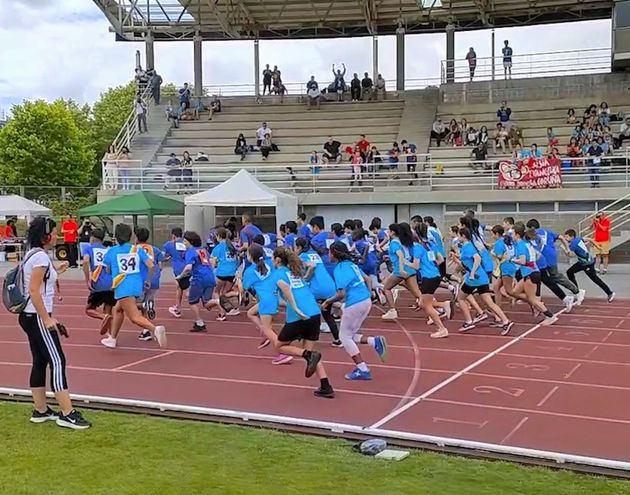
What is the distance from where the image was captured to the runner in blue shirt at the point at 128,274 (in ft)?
34.5

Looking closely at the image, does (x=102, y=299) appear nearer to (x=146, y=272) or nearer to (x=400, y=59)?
(x=146, y=272)

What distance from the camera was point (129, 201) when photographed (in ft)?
78.3

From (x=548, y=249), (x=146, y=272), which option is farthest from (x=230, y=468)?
(x=548, y=249)

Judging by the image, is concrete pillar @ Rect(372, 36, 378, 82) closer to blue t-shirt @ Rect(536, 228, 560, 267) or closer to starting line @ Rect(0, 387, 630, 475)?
blue t-shirt @ Rect(536, 228, 560, 267)

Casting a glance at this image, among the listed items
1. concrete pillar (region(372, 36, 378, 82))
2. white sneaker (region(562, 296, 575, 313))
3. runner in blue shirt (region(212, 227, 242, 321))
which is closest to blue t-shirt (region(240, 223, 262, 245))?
runner in blue shirt (region(212, 227, 242, 321))

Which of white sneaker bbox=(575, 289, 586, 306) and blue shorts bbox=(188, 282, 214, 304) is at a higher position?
blue shorts bbox=(188, 282, 214, 304)

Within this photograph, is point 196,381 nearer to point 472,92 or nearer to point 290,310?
point 290,310

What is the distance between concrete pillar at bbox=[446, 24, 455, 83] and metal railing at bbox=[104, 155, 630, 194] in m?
8.97

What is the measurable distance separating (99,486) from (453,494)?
234cm

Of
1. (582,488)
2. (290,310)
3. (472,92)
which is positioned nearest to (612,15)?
(472,92)

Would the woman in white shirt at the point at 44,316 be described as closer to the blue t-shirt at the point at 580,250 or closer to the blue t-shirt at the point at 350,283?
the blue t-shirt at the point at 350,283

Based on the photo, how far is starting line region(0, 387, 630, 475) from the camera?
5.91m

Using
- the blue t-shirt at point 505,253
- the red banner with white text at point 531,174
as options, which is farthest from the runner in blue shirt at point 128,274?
the red banner with white text at point 531,174

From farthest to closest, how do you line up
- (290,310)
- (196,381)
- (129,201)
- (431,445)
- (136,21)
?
(136,21), (129,201), (196,381), (290,310), (431,445)
